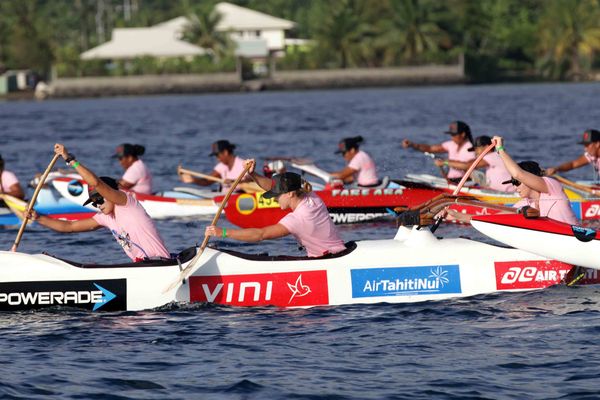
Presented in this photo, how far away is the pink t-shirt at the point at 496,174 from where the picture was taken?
2228 cm

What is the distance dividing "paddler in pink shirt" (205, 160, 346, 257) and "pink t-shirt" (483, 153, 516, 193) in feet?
28.8

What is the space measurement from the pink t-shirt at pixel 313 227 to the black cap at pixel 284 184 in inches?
9.5

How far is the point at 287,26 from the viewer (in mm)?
124188

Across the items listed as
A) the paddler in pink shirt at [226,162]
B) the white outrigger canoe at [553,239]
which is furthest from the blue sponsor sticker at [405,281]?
the paddler in pink shirt at [226,162]

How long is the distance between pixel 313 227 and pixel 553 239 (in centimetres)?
264

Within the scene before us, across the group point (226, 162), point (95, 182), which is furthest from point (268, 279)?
point (226, 162)

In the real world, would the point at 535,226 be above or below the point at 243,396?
above

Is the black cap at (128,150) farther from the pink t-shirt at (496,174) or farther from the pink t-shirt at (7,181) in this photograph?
the pink t-shirt at (496,174)

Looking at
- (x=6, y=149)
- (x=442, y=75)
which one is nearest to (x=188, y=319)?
(x=6, y=149)

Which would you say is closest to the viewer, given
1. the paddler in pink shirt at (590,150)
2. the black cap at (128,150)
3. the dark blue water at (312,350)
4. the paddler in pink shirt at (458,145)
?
the dark blue water at (312,350)

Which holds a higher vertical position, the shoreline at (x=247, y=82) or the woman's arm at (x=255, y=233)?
the woman's arm at (x=255, y=233)

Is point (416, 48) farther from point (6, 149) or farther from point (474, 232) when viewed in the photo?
point (474, 232)

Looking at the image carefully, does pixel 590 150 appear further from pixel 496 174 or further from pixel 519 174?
pixel 519 174

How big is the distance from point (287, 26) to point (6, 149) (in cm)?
8059
